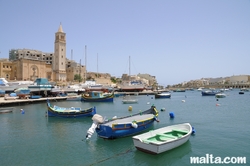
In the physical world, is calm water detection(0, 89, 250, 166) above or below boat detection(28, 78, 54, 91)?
below

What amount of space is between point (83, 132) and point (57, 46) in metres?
68.7

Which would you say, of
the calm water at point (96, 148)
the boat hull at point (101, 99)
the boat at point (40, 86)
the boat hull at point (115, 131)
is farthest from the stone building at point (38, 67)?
the boat hull at point (115, 131)

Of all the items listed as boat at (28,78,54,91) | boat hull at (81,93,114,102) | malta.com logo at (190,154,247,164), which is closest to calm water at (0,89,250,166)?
malta.com logo at (190,154,247,164)

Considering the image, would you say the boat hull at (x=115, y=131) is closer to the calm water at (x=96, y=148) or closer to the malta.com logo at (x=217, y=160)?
the calm water at (x=96, y=148)

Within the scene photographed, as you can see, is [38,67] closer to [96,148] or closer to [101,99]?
[101,99]

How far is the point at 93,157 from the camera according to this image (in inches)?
475

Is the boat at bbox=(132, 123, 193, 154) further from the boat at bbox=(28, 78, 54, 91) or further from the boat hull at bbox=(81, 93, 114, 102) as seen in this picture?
the boat at bbox=(28, 78, 54, 91)

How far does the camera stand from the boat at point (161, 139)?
11680 millimetres

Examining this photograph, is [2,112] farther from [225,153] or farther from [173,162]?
[225,153]

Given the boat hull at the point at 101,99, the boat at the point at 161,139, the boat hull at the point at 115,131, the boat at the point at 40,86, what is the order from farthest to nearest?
the boat at the point at 40,86, the boat hull at the point at 101,99, the boat hull at the point at 115,131, the boat at the point at 161,139

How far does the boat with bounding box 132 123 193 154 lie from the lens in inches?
460

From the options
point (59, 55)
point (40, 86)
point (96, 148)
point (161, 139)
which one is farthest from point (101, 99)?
point (59, 55)

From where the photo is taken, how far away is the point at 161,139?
43.7 feet

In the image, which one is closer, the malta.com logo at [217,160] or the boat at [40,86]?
the malta.com logo at [217,160]
